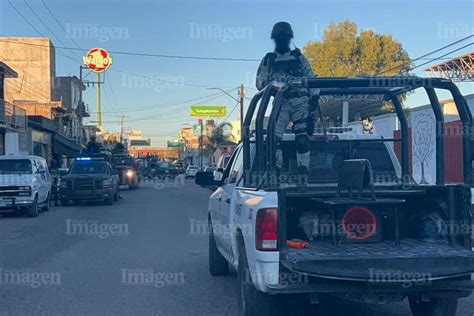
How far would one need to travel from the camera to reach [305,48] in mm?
42594

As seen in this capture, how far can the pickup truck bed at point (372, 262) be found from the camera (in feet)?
17.3

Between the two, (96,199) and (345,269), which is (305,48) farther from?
(345,269)

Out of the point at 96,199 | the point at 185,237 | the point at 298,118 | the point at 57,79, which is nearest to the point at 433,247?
the point at 298,118

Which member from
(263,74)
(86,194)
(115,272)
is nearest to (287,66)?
(263,74)

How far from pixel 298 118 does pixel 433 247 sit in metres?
2.17

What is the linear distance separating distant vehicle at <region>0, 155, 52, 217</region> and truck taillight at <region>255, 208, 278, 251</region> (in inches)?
610

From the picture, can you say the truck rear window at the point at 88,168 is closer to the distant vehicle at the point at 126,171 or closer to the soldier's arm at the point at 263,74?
the distant vehicle at the point at 126,171

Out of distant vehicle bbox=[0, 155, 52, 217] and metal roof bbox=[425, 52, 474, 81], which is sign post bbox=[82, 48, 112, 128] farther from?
distant vehicle bbox=[0, 155, 52, 217]

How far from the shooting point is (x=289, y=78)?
708 centimetres

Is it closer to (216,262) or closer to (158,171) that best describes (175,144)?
(158,171)

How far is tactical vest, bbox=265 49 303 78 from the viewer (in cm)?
751

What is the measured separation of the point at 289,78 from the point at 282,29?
66cm

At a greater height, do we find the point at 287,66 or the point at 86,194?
the point at 287,66

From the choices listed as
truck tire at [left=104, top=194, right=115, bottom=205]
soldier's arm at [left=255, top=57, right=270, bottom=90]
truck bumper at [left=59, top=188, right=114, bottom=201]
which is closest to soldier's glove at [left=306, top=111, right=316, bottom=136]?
soldier's arm at [left=255, top=57, right=270, bottom=90]
